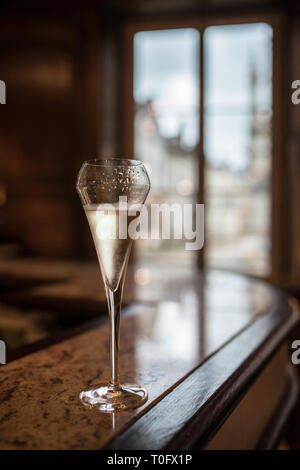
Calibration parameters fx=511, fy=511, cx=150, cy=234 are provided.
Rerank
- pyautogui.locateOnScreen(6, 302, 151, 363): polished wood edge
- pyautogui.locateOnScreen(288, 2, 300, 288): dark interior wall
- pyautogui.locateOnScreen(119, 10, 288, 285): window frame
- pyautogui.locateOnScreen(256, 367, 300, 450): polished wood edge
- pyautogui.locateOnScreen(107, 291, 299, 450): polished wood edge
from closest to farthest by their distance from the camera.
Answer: pyautogui.locateOnScreen(107, 291, 299, 450): polished wood edge, pyautogui.locateOnScreen(6, 302, 151, 363): polished wood edge, pyautogui.locateOnScreen(256, 367, 300, 450): polished wood edge, pyautogui.locateOnScreen(288, 2, 300, 288): dark interior wall, pyautogui.locateOnScreen(119, 10, 288, 285): window frame

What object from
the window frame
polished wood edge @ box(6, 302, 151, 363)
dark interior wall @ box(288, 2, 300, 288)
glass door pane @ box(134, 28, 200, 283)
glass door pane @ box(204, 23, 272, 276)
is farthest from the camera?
glass door pane @ box(134, 28, 200, 283)

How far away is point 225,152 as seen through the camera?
482 cm

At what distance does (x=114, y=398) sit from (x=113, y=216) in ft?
0.81

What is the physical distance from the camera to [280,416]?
1252 mm

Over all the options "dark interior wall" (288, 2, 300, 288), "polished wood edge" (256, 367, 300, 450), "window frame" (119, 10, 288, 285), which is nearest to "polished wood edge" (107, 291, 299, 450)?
"polished wood edge" (256, 367, 300, 450)

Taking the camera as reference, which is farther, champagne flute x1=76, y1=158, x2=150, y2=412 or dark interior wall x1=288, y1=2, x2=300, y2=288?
dark interior wall x1=288, y1=2, x2=300, y2=288

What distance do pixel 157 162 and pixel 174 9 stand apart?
1.41 meters

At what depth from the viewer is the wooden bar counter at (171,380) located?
0.60 meters

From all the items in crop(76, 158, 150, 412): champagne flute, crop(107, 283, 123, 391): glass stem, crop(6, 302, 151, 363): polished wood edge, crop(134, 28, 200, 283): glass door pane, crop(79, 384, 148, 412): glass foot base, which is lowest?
crop(6, 302, 151, 363): polished wood edge

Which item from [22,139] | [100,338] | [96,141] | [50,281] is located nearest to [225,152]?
[96,141]

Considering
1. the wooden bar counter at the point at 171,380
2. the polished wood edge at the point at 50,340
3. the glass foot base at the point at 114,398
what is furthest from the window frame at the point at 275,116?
the glass foot base at the point at 114,398

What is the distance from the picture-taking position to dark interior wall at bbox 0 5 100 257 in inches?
188

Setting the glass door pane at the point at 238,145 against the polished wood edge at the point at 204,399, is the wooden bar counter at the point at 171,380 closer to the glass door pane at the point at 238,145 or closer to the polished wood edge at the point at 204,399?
the polished wood edge at the point at 204,399

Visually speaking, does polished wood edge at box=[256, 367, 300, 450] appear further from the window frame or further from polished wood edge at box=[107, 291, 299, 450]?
the window frame
